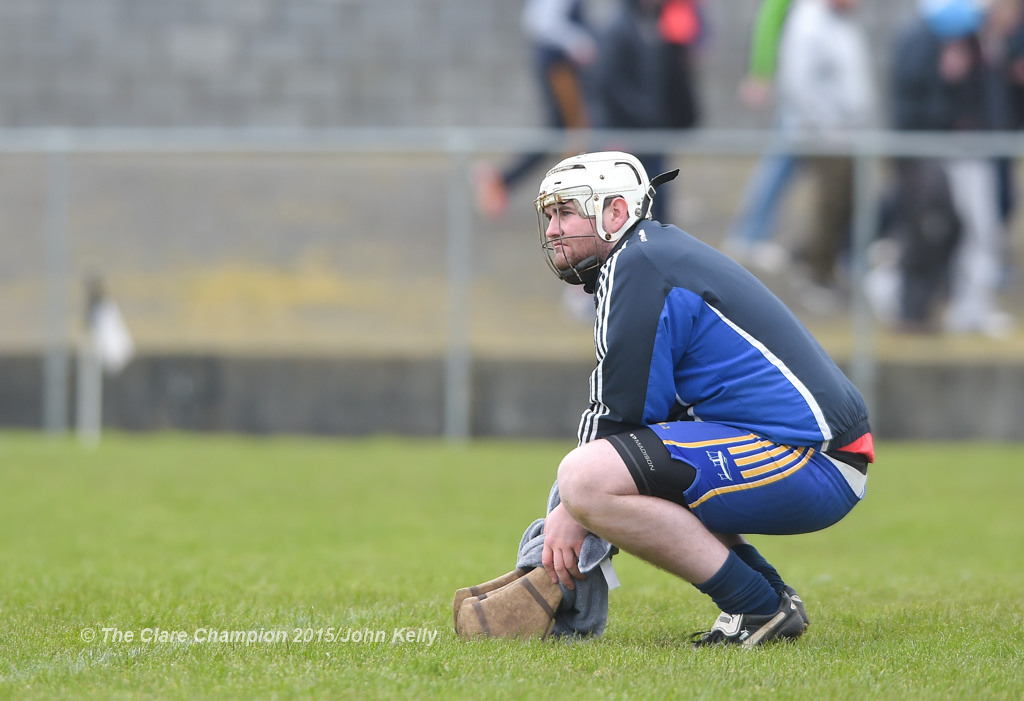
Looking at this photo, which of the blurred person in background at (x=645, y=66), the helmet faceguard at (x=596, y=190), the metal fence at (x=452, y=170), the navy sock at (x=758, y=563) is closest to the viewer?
the helmet faceguard at (x=596, y=190)

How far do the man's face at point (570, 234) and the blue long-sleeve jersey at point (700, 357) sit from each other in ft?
0.47

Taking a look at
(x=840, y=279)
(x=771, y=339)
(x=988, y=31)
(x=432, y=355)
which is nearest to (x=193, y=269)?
(x=432, y=355)

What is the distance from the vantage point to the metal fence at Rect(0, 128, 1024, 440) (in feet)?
41.7

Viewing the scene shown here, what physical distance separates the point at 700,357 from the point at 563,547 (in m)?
0.78

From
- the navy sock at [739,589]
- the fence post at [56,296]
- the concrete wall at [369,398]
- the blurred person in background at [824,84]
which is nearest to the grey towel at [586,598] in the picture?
the navy sock at [739,589]

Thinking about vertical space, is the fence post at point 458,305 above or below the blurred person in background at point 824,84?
below

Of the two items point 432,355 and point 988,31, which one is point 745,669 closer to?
Answer: point 432,355

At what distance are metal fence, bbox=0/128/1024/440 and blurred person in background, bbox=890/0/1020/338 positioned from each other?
380 millimetres

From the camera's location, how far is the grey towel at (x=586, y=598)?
15.9 feet

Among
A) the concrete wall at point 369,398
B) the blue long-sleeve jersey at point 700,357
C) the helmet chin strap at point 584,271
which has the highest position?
the helmet chin strap at point 584,271

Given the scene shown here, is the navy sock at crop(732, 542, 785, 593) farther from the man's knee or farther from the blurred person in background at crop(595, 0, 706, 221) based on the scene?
the blurred person in background at crop(595, 0, 706, 221)

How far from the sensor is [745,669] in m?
4.36

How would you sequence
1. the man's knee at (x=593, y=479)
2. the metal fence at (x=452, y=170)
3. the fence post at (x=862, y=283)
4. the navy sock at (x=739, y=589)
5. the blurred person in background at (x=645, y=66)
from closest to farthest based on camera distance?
the man's knee at (x=593, y=479)
the navy sock at (x=739, y=589)
the fence post at (x=862, y=283)
the metal fence at (x=452, y=170)
the blurred person in background at (x=645, y=66)

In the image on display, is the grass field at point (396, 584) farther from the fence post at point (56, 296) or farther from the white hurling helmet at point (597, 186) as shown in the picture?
the white hurling helmet at point (597, 186)
